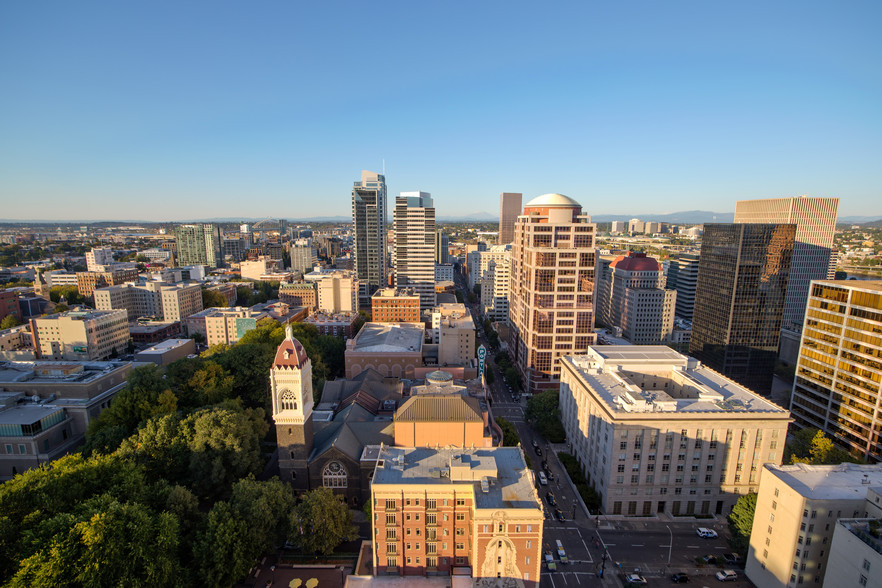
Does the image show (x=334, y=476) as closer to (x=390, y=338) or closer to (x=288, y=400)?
(x=288, y=400)

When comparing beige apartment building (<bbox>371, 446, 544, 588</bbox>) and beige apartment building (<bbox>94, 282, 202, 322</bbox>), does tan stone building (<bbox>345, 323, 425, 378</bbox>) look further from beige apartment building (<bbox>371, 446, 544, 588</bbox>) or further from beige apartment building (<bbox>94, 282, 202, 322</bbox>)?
beige apartment building (<bbox>94, 282, 202, 322</bbox>)

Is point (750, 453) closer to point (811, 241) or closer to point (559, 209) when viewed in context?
point (559, 209)

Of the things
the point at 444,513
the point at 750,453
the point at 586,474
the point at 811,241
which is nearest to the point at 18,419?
the point at 444,513

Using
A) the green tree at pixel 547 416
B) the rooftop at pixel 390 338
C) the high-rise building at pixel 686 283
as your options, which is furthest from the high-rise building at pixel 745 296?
the rooftop at pixel 390 338

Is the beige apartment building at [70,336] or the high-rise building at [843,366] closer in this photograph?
the high-rise building at [843,366]

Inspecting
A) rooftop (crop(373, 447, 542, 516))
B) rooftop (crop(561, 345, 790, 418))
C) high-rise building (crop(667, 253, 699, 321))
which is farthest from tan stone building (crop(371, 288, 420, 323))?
high-rise building (crop(667, 253, 699, 321))

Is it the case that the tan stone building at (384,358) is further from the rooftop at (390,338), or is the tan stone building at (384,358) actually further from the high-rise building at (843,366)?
the high-rise building at (843,366)
